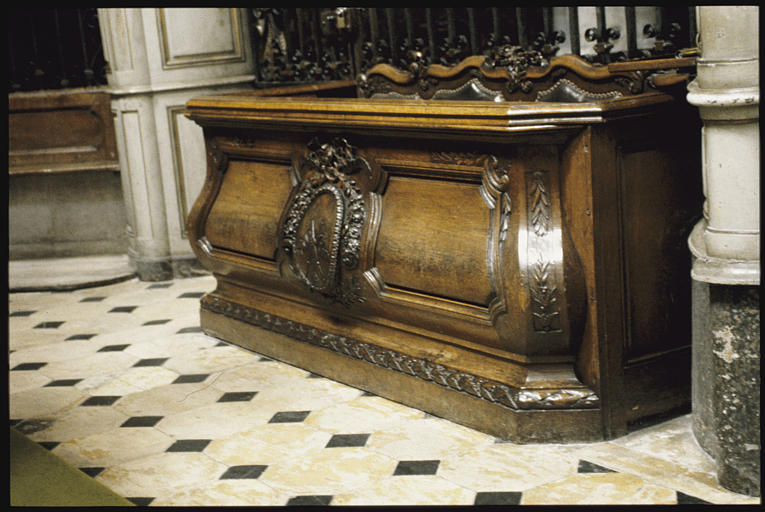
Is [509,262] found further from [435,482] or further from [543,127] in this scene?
[435,482]

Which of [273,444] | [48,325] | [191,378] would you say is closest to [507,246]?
[273,444]

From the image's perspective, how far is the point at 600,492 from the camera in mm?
3094

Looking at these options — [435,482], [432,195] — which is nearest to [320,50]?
[432,195]

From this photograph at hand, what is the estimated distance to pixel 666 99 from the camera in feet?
11.2

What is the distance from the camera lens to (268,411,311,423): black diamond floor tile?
13.1 ft

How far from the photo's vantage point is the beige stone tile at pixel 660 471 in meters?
3.03

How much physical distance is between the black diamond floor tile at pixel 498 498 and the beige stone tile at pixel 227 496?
65cm

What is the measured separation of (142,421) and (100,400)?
1.42 feet

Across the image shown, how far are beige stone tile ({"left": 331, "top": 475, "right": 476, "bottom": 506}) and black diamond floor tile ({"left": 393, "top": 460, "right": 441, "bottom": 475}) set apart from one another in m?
0.03

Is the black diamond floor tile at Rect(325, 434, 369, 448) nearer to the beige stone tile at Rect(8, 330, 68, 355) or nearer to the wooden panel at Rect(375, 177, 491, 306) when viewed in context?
the wooden panel at Rect(375, 177, 491, 306)

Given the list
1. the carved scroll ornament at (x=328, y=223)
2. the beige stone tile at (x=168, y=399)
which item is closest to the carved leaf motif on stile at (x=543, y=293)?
the carved scroll ornament at (x=328, y=223)

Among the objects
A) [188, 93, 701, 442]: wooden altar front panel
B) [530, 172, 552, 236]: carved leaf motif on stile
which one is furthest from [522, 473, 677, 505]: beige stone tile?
[530, 172, 552, 236]: carved leaf motif on stile

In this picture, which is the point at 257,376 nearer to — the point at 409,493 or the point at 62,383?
the point at 62,383

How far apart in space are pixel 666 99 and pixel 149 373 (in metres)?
2.80
